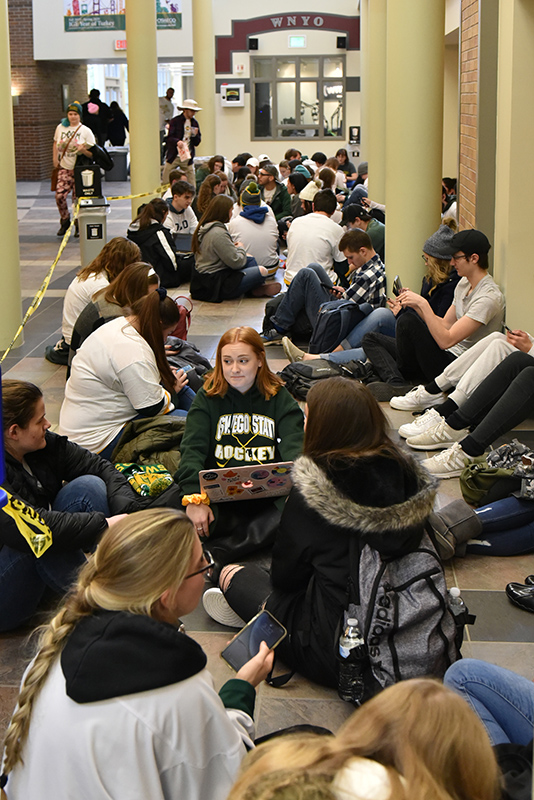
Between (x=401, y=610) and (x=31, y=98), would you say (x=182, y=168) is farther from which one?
(x=401, y=610)

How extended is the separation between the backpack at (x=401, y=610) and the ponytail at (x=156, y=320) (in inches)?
88.6

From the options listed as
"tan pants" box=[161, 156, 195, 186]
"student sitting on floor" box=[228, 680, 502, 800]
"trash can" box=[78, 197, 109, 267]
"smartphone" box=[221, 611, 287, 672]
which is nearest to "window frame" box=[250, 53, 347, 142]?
"tan pants" box=[161, 156, 195, 186]

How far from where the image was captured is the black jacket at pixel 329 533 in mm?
2789

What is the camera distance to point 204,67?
1925 cm

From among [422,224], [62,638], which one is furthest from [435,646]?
[422,224]

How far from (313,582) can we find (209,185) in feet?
29.1

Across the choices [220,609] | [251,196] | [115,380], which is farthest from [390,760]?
[251,196]

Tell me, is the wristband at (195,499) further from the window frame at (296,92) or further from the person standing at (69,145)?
the window frame at (296,92)

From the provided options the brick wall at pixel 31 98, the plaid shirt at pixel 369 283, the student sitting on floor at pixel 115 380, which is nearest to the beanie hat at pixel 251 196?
the plaid shirt at pixel 369 283

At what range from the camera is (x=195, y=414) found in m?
4.13

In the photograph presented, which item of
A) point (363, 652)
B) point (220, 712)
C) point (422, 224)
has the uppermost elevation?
point (422, 224)

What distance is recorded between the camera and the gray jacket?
9.71m

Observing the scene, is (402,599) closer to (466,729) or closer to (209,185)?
(466,729)

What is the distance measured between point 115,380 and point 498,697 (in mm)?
2832
